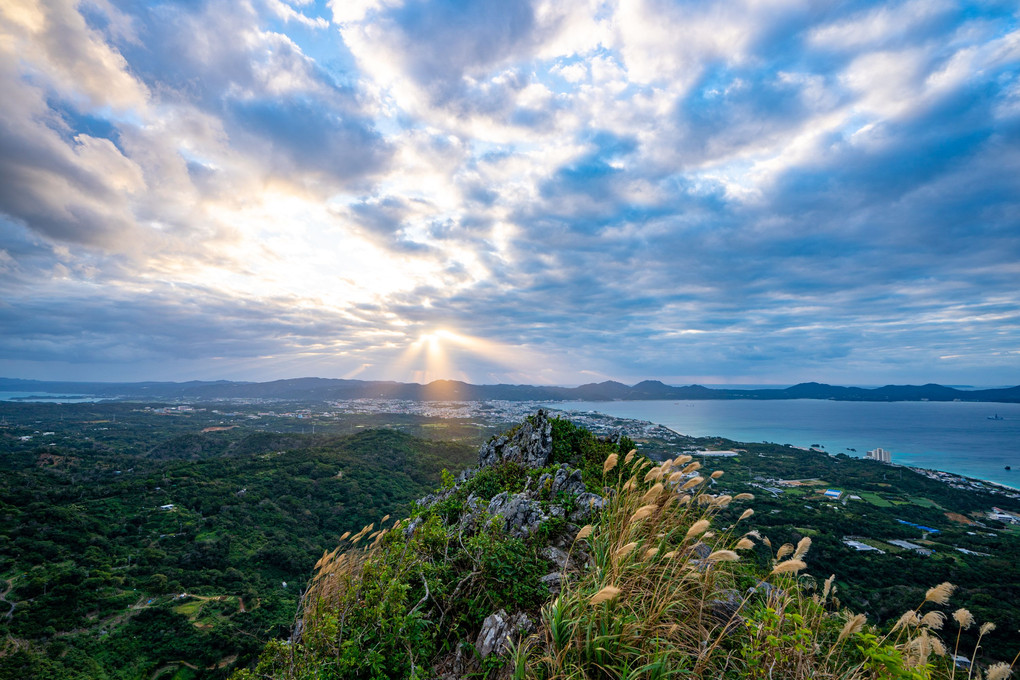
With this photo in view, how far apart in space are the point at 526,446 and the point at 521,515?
638 cm

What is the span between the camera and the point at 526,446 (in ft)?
47.5

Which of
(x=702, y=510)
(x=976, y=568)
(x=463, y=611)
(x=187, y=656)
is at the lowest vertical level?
(x=187, y=656)

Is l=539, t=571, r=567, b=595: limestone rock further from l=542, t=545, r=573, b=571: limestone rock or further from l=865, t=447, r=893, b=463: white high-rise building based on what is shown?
l=865, t=447, r=893, b=463: white high-rise building

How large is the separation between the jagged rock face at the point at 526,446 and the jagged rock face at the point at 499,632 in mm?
7575

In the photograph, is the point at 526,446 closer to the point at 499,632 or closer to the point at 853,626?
the point at 499,632

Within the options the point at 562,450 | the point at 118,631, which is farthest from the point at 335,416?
the point at 562,450

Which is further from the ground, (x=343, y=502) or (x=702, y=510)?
(x=702, y=510)

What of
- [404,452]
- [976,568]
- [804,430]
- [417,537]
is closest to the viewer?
[417,537]

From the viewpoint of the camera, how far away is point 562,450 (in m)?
13.3

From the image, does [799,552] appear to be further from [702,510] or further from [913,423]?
[913,423]

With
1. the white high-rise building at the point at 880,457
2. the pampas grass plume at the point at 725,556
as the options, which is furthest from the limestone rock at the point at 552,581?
the white high-rise building at the point at 880,457

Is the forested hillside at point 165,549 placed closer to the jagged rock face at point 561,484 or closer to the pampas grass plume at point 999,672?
the jagged rock face at point 561,484

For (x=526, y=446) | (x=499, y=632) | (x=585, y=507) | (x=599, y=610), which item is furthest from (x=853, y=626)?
(x=526, y=446)

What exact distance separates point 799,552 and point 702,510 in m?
2.14
